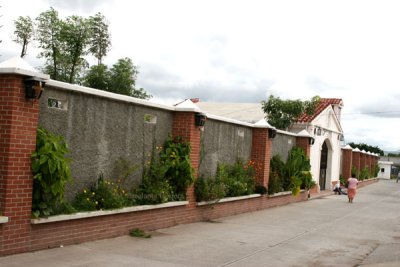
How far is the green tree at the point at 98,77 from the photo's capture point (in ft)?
116

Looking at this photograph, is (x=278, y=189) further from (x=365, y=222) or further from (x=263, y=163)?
(x=365, y=222)

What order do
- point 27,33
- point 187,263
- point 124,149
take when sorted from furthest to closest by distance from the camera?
point 27,33
point 124,149
point 187,263

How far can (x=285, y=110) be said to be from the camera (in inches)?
1080

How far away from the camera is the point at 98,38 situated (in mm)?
36844

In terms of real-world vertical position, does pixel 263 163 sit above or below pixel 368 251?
above

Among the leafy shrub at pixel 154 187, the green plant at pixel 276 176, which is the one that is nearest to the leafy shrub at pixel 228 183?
the leafy shrub at pixel 154 187

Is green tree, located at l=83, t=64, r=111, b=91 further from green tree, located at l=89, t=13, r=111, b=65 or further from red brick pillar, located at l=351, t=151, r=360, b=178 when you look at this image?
red brick pillar, located at l=351, t=151, r=360, b=178

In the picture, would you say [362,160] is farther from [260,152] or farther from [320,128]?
[260,152]

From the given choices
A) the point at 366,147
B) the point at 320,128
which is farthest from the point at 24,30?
the point at 366,147

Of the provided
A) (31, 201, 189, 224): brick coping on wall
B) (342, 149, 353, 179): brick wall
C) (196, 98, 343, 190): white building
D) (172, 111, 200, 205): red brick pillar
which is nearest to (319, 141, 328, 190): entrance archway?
(196, 98, 343, 190): white building

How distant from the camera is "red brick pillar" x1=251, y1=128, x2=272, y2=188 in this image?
18.2 meters

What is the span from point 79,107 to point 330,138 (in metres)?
26.4

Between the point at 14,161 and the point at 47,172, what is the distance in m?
0.53

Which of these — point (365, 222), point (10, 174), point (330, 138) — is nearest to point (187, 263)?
point (10, 174)
